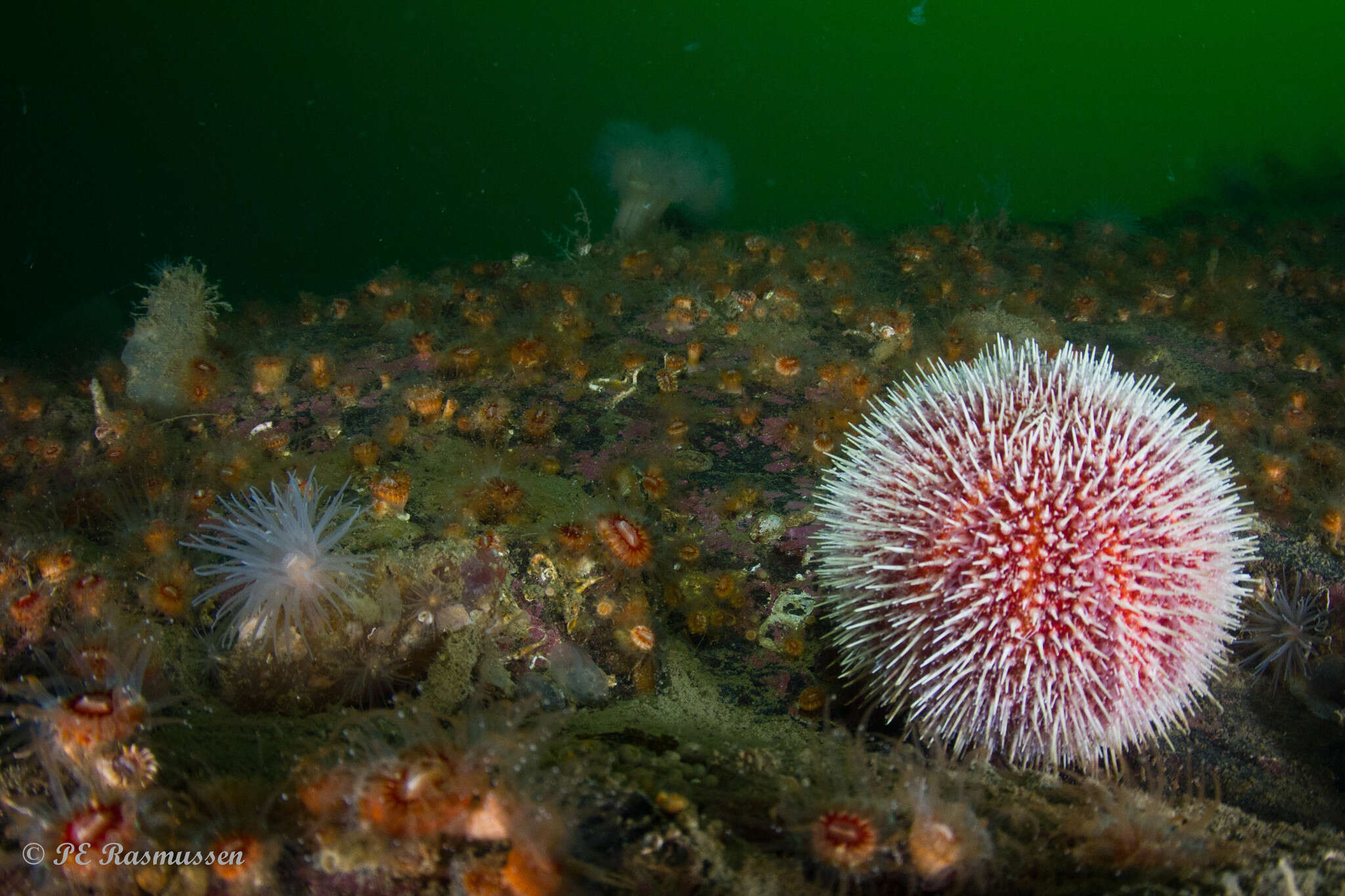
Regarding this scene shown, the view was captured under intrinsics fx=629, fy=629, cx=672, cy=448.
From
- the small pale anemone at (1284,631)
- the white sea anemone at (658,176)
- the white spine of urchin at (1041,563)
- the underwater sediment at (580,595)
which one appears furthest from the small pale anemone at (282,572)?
the white sea anemone at (658,176)

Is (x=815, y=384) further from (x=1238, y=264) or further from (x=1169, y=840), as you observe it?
(x=1238, y=264)

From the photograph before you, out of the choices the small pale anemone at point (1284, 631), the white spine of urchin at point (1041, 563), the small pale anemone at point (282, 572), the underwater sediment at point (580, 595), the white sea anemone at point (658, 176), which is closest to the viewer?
the underwater sediment at point (580, 595)

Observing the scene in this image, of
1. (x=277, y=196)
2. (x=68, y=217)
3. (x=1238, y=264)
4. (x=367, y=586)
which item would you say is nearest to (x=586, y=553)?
(x=367, y=586)

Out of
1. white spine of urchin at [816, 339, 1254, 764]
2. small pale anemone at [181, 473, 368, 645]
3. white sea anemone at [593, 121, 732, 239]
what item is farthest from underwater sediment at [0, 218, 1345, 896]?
white sea anemone at [593, 121, 732, 239]

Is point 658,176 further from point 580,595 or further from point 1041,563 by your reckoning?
point 1041,563

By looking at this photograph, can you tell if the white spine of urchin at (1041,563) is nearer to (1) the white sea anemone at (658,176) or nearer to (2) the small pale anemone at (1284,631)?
(2) the small pale anemone at (1284,631)

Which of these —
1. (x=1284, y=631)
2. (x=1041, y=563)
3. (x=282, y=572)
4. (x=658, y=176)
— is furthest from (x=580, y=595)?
(x=658, y=176)
